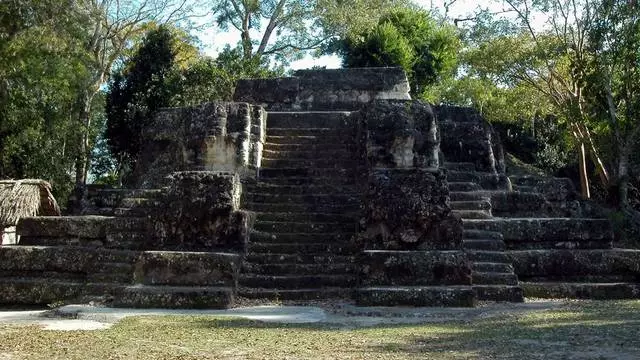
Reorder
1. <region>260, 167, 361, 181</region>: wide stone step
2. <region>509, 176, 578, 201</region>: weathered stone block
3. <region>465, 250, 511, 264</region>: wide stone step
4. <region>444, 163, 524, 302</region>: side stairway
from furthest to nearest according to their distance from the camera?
<region>509, 176, 578, 201</region>: weathered stone block → <region>260, 167, 361, 181</region>: wide stone step → <region>465, 250, 511, 264</region>: wide stone step → <region>444, 163, 524, 302</region>: side stairway

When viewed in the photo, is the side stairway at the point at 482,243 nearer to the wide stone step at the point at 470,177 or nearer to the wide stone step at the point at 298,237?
the wide stone step at the point at 470,177

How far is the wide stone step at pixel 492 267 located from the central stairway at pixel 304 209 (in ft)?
4.30

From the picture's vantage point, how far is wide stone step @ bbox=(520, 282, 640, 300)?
7266mm

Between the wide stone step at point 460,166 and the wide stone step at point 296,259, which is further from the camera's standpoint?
the wide stone step at point 460,166

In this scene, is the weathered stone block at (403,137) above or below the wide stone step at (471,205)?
above

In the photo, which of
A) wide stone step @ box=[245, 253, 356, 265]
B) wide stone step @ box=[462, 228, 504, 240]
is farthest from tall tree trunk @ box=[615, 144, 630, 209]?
wide stone step @ box=[245, 253, 356, 265]

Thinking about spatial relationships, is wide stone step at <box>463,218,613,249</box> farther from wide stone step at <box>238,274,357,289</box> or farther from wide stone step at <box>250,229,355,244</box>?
wide stone step at <box>238,274,357,289</box>

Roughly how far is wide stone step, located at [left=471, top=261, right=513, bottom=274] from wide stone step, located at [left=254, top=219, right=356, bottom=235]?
1525 millimetres

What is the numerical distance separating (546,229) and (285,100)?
5.78 m

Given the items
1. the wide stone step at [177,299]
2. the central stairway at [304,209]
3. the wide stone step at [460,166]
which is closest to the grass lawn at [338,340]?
the wide stone step at [177,299]

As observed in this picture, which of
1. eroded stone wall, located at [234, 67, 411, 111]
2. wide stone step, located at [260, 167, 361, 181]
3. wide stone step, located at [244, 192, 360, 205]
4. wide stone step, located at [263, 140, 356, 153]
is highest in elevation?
eroded stone wall, located at [234, 67, 411, 111]

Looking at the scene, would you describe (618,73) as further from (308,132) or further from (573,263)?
(573,263)

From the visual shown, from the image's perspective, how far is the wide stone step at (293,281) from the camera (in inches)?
285

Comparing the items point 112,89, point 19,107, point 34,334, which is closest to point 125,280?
point 34,334
